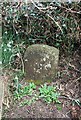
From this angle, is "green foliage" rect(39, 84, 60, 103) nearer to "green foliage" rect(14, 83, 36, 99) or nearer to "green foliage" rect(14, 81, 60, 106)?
"green foliage" rect(14, 81, 60, 106)

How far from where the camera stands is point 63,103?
350 centimetres

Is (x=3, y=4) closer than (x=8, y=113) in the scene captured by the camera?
No

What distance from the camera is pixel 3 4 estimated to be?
3.85 meters

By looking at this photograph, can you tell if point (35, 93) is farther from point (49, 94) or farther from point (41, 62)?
point (41, 62)

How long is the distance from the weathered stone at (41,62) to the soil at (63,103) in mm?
158

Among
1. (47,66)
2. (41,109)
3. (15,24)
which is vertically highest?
(15,24)

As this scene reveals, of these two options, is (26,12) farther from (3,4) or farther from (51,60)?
(51,60)

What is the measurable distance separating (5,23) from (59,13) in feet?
2.49

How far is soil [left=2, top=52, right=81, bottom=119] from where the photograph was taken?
3.31 metres

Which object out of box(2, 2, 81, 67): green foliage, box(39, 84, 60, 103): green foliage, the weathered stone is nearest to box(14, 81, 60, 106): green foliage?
box(39, 84, 60, 103): green foliage

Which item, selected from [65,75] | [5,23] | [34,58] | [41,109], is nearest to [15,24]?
[5,23]

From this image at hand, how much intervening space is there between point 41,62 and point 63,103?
626 millimetres

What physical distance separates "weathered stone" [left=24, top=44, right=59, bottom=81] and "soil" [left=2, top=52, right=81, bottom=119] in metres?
0.16

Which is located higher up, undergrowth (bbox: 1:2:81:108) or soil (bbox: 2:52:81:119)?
undergrowth (bbox: 1:2:81:108)
